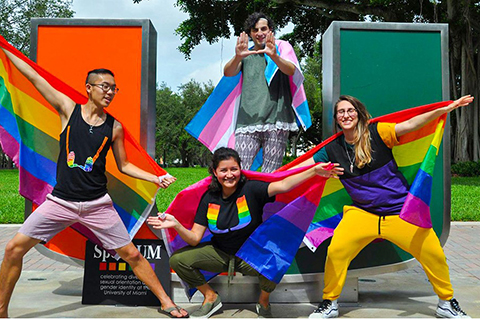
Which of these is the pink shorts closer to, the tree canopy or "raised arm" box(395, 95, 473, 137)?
"raised arm" box(395, 95, 473, 137)

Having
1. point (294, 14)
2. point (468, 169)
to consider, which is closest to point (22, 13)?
point (294, 14)

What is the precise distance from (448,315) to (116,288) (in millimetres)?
2682

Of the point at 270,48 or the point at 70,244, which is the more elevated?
the point at 270,48

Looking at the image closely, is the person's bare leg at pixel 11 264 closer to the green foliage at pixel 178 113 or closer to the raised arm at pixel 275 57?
the raised arm at pixel 275 57

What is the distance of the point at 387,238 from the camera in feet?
12.0

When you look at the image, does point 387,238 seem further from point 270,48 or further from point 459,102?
point 270,48

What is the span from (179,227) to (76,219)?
770 millimetres

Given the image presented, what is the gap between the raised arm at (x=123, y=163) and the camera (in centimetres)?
372

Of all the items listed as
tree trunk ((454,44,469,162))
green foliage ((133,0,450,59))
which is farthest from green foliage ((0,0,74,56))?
tree trunk ((454,44,469,162))

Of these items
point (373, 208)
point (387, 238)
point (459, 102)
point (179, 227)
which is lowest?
point (387, 238)

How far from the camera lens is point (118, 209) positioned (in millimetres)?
4168

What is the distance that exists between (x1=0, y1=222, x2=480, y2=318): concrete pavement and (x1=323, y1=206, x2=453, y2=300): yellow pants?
32 cm

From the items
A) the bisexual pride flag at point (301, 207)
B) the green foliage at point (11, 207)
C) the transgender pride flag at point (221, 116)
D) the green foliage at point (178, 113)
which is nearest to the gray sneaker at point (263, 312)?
the bisexual pride flag at point (301, 207)

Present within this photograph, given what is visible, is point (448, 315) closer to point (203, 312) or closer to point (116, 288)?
point (203, 312)
